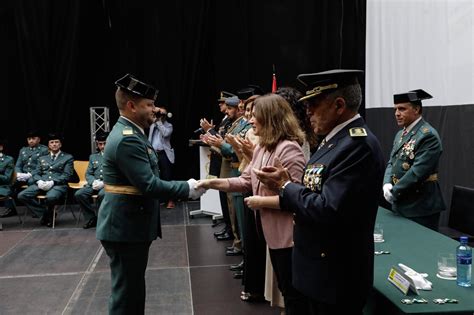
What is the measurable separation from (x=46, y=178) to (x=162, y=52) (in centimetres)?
294

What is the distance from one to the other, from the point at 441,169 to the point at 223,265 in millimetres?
3126

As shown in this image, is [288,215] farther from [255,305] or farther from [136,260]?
[255,305]

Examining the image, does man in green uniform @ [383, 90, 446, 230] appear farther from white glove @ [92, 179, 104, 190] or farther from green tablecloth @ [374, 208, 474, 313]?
white glove @ [92, 179, 104, 190]

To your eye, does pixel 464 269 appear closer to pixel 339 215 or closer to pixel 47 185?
pixel 339 215

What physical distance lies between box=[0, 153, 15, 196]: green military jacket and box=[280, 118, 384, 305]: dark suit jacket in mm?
5884

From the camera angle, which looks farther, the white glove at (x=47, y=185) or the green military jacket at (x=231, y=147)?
the white glove at (x=47, y=185)

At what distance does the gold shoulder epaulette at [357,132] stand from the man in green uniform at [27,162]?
6.31 meters

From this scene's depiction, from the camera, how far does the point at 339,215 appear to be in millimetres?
1763

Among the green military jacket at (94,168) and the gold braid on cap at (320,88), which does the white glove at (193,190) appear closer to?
the gold braid on cap at (320,88)

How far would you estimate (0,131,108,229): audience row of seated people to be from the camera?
21.9 feet

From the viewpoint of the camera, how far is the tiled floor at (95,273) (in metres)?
3.78

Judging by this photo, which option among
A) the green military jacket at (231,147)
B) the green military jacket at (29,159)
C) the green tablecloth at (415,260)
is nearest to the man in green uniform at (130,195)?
the green tablecloth at (415,260)

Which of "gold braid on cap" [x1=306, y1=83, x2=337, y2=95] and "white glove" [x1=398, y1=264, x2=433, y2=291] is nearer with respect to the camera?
"gold braid on cap" [x1=306, y1=83, x2=337, y2=95]

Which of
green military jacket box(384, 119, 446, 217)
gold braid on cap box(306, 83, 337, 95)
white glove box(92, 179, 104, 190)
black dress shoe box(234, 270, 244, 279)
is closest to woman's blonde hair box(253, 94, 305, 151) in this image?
gold braid on cap box(306, 83, 337, 95)
